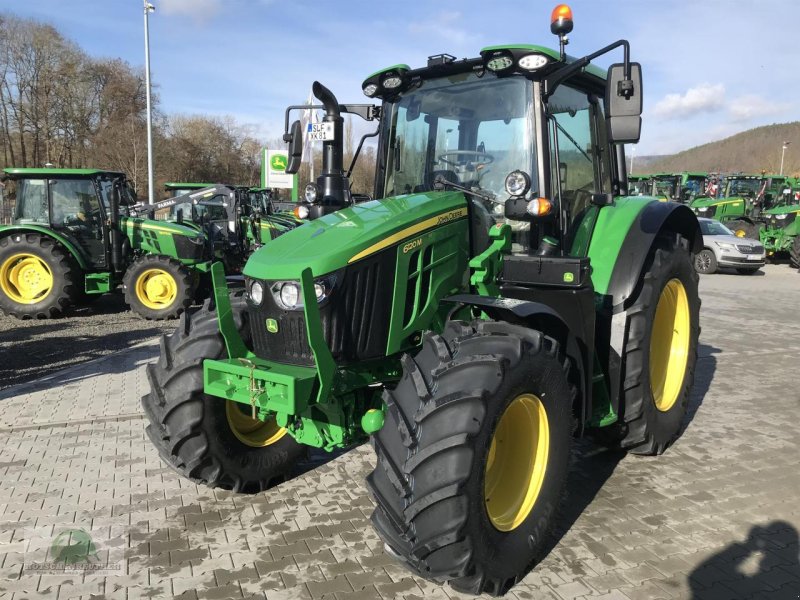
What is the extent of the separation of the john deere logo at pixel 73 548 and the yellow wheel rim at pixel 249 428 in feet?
3.03

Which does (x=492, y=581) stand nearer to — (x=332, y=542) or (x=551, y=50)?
(x=332, y=542)

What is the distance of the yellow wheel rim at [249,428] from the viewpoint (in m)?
3.75

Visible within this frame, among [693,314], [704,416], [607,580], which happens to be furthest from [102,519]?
[704,416]

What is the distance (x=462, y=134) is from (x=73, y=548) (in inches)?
126

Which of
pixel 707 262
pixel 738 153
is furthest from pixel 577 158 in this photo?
pixel 738 153

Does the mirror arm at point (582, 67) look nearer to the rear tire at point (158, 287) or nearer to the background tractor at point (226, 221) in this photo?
the rear tire at point (158, 287)

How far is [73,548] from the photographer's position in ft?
10.9

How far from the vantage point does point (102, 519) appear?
363 centimetres

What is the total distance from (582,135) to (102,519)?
3.86 metres

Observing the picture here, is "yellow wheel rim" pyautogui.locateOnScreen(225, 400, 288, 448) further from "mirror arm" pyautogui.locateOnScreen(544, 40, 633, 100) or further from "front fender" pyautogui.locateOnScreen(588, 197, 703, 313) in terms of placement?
"mirror arm" pyautogui.locateOnScreen(544, 40, 633, 100)

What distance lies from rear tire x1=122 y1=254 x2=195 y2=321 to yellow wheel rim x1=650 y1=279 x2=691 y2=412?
782cm

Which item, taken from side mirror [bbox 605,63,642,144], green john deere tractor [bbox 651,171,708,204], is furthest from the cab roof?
green john deere tractor [bbox 651,171,708,204]

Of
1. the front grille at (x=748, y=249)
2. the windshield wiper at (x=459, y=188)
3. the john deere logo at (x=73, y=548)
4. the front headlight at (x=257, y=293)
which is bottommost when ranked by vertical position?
the john deere logo at (x=73, y=548)

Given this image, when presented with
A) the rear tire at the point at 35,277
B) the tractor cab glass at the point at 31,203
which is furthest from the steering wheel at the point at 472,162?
the tractor cab glass at the point at 31,203
